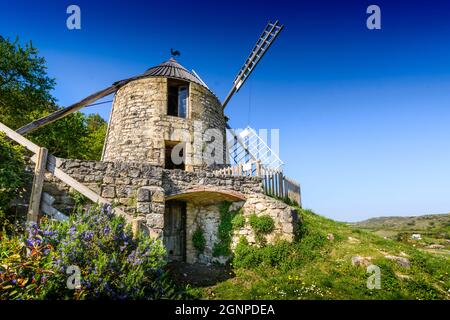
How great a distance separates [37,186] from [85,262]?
2.25 meters

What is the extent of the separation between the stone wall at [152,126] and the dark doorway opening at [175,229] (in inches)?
82.9

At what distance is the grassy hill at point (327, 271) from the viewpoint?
5554 mm

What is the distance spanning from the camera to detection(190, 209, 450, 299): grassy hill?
555cm

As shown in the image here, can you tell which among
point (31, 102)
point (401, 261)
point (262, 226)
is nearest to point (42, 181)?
point (262, 226)

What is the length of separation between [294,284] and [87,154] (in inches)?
635

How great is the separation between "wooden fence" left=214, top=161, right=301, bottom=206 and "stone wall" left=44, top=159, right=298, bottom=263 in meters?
0.47

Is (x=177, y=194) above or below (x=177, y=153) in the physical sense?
below

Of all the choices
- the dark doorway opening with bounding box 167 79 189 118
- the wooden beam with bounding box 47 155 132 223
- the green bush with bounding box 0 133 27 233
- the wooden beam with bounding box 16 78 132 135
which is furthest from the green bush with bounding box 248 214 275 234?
the wooden beam with bounding box 16 78 132 135

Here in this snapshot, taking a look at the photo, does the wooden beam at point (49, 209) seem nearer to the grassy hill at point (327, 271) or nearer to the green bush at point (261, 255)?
the grassy hill at point (327, 271)

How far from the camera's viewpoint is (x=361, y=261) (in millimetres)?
6633

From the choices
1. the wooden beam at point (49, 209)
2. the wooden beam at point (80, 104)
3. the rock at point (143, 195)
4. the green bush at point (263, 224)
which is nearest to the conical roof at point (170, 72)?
the wooden beam at point (80, 104)

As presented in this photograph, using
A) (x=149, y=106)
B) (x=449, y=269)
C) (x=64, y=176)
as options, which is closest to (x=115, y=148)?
(x=149, y=106)

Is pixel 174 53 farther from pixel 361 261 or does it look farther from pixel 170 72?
pixel 361 261
